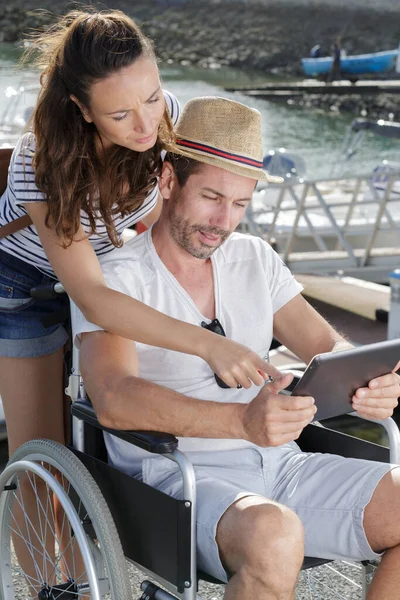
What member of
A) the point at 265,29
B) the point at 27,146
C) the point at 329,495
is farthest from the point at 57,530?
the point at 265,29

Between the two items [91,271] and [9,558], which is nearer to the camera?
[91,271]

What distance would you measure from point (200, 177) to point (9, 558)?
0.94 meters

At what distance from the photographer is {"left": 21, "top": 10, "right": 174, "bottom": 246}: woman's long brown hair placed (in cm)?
161

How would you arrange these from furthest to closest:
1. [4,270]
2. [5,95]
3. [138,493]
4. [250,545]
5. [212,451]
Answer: [5,95]
[4,270]
[212,451]
[138,493]
[250,545]

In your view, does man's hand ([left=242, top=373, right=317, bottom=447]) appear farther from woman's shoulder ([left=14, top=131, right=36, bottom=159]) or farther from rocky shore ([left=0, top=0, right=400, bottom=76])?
rocky shore ([left=0, top=0, right=400, bottom=76])

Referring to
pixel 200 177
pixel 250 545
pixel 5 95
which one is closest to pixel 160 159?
pixel 200 177

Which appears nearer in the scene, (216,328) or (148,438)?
(148,438)

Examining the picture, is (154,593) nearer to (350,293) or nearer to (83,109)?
(83,109)

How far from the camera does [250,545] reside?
1440 mm

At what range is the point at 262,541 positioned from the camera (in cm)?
144

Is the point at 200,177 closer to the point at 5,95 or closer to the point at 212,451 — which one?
the point at 212,451

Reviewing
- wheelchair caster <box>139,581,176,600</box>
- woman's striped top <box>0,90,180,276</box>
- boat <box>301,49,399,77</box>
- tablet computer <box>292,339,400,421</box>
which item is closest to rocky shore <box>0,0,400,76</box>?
boat <box>301,49,399,77</box>

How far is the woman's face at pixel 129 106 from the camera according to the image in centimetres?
161

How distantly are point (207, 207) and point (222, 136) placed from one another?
5.6 inches
